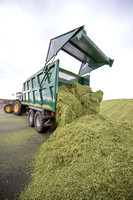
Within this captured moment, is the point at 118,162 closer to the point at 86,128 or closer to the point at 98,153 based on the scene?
the point at 98,153

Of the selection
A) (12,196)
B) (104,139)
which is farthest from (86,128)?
(12,196)

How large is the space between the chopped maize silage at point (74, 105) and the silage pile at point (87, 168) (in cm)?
54

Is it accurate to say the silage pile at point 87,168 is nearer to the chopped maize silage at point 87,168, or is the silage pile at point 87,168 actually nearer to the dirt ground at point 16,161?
the chopped maize silage at point 87,168

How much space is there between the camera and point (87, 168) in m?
1.56

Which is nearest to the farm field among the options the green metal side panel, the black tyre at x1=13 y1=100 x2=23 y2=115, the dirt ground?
the dirt ground

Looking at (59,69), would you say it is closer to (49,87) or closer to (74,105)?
(49,87)

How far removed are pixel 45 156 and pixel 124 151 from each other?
1.75 meters

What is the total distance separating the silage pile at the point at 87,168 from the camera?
1.26m

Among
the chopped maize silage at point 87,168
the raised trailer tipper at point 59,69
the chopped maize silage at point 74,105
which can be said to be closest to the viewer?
the chopped maize silage at point 87,168

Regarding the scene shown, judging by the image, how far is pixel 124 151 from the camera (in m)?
1.67

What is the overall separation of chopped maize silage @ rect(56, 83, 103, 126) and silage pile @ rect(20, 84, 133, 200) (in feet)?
1.78

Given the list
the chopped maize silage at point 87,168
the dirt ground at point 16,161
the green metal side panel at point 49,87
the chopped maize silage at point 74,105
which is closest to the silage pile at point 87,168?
the chopped maize silage at point 87,168

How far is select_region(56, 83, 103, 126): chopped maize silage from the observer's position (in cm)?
284

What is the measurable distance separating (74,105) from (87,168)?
174 cm
